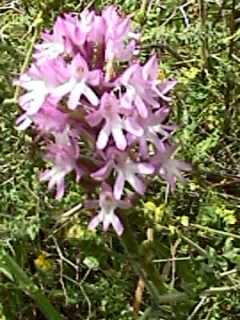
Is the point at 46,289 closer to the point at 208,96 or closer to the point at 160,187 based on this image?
the point at 160,187

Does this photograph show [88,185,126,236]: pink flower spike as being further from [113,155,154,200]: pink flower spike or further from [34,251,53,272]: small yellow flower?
[34,251,53,272]: small yellow flower

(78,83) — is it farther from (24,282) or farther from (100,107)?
(24,282)

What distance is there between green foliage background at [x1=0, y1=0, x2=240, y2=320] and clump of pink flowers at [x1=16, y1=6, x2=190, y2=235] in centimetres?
21

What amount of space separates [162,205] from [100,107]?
0.47 m

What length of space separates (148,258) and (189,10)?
0.76 metres

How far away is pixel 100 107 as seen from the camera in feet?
3.85

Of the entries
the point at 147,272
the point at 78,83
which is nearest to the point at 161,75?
the point at 147,272

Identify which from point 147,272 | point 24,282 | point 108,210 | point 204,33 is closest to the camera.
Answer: point 108,210

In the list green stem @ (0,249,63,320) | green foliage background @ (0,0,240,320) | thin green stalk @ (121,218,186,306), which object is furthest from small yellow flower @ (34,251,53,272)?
thin green stalk @ (121,218,186,306)

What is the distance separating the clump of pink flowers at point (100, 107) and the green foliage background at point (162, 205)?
0.21 metres

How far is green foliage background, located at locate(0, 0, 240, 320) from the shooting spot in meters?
1.56

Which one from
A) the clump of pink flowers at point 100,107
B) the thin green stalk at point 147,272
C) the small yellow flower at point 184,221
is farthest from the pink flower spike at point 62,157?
the small yellow flower at point 184,221

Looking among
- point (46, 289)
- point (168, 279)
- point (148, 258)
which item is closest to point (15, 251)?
point (46, 289)

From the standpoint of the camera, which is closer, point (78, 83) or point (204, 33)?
point (78, 83)
